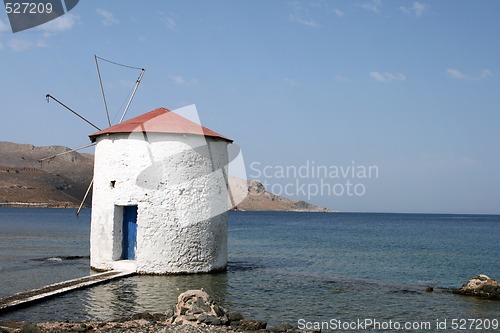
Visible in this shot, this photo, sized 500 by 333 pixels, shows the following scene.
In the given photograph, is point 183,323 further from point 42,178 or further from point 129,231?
point 42,178

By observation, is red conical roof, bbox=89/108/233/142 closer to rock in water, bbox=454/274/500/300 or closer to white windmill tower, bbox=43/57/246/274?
white windmill tower, bbox=43/57/246/274

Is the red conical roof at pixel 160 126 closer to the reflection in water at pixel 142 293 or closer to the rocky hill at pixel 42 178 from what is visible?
the reflection in water at pixel 142 293

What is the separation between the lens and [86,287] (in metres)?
13.1

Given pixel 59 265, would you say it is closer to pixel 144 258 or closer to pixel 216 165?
pixel 144 258

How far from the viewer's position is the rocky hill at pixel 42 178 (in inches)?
4535

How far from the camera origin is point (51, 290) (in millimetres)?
12320

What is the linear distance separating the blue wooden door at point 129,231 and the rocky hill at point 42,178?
3387 inches

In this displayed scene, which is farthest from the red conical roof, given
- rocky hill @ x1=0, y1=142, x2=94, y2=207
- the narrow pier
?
rocky hill @ x1=0, y1=142, x2=94, y2=207

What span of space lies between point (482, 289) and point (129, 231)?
34.6 feet

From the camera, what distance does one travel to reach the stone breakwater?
8.80 m

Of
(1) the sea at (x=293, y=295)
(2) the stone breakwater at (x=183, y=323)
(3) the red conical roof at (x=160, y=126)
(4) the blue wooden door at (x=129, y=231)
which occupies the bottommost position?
(1) the sea at (x=293, y=295)

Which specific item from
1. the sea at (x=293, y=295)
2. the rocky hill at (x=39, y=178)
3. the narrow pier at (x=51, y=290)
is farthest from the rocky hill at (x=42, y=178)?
the narrow pier at (x=51, y=290)

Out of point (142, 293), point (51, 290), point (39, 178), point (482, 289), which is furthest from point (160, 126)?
point (39, 178)

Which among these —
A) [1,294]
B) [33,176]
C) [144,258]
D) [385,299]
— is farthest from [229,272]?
[33,176]
